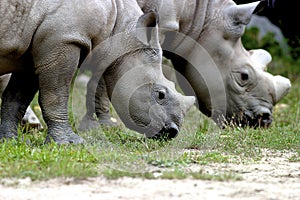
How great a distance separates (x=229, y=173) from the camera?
5.08 meters

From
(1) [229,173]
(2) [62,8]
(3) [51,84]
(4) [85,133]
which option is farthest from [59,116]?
(1) [229,173]

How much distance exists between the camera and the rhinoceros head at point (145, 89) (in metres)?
6.62

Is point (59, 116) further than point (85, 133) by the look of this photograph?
No

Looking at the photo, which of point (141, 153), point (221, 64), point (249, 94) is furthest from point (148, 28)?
point (249, 94)

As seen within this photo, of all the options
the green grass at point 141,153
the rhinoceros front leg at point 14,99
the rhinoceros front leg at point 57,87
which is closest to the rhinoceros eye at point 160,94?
the green grass at point 141,153

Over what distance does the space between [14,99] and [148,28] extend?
154cm

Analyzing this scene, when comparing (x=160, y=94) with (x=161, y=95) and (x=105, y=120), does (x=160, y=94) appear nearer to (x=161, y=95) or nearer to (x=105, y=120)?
(x=161, y=95)

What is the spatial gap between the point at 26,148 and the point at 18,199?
1783 mm

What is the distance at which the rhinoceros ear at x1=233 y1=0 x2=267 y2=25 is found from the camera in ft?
28.2

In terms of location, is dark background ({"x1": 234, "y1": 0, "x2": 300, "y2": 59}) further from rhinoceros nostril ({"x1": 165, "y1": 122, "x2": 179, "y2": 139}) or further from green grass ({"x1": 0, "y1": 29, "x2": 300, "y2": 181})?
rhinoceros nostril ({"x1": 165, "y1": 122, "x2": 179, "y2": 139})

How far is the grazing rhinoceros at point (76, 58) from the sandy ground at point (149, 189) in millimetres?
1853

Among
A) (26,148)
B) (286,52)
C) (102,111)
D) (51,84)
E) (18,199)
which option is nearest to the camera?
(18,199)

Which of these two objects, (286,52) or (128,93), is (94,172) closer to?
(128,93)

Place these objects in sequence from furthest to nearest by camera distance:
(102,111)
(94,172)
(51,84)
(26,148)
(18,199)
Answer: (102,111) < (51,84) < (26,148) < (94,172) < (18,199)
